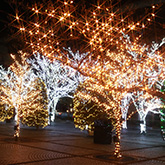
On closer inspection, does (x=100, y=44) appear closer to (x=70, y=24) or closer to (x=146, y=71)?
(x=70, y=24)

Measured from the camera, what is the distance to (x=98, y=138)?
627 inches

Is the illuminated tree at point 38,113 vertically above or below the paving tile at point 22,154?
above

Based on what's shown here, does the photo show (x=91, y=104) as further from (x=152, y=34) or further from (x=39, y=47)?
(x=152, y=34)

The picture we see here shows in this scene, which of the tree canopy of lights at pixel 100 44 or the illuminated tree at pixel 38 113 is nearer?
the tree canopy of lights at pixel 100 44

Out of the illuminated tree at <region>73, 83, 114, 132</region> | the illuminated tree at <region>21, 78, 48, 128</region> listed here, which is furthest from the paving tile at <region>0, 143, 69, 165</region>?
the illuminated tree at <region>21, 78, 48, 128</region>

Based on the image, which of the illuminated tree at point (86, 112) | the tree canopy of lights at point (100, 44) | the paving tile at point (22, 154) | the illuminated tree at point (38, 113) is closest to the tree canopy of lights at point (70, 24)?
the tree canopy of lights at point (100, 44)

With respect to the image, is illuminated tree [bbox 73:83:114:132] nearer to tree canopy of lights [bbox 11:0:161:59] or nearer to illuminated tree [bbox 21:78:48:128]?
illuminated tree [bbox 21:78:48:128]

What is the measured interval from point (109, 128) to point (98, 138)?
2.70ft

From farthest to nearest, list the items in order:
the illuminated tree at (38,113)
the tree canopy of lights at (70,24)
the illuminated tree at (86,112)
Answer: the illuminated tree at (38,113) < the illuminated tree at (86,112) < the tree canopy of lights at (70,24)

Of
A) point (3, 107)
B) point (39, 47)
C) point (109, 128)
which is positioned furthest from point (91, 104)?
point (3, 107)

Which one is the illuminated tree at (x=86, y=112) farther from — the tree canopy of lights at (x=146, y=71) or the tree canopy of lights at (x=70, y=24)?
the tree canopy of lights at (x=70, y=24)

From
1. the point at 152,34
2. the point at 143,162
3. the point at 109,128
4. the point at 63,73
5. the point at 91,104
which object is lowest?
the point at 143,162

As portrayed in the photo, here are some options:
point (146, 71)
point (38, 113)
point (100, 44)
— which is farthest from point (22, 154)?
point (38, 113)

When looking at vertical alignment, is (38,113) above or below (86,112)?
above
